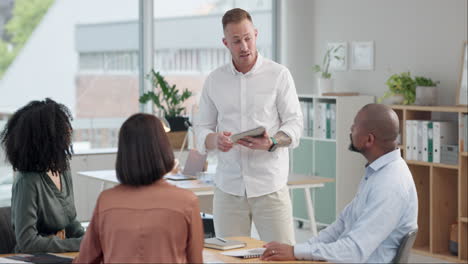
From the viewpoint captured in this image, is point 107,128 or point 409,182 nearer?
point 409,182

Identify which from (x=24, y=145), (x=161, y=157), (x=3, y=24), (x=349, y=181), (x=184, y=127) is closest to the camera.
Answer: (x=161, y=157)

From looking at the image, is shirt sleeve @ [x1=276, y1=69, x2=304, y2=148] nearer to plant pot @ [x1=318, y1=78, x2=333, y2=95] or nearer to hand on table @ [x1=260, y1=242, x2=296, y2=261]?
hand on table @ [x1=260, y1=242, x2=296, y2=261]

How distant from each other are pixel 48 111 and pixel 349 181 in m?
4.60

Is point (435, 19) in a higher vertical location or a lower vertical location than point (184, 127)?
higher

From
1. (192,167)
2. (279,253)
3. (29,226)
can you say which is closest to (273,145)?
(279,253)

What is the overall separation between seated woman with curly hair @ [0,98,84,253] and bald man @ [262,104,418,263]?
918 millimetres

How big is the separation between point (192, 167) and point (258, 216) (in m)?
2.03

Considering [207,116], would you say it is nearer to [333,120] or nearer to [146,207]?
[146,207]

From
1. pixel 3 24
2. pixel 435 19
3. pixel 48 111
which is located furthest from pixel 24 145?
pixel 435 19

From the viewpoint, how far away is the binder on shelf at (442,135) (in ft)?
20.5

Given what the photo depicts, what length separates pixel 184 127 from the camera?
6383 mm

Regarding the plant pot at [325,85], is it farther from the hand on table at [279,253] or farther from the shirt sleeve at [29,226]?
the hand on table at [279,253]

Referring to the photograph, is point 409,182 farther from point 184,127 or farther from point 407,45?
point 407,45

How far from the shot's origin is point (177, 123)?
6.36 meters
